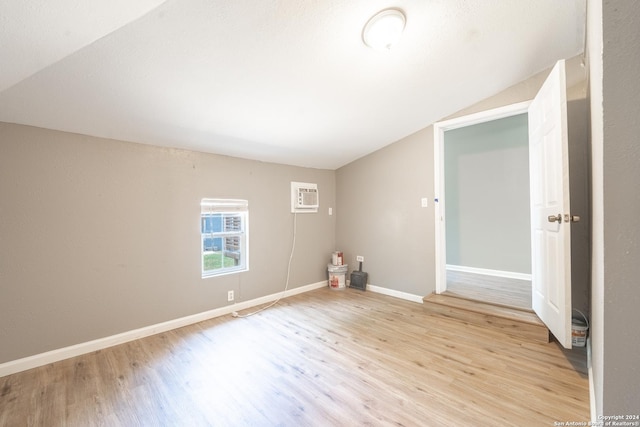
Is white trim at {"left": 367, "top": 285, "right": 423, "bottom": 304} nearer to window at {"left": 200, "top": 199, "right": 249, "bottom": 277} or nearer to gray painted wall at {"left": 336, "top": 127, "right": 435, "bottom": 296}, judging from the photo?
gray painted wall at {"left": 336, "top": 127, "right": 435, "bottom": 296}

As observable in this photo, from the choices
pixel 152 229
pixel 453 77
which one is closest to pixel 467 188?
pixel 453 77

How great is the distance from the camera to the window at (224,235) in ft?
9.91

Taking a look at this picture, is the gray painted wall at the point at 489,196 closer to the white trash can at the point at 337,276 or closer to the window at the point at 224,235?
the white trash can at the point at 337,276

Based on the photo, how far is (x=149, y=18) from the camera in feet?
4.48

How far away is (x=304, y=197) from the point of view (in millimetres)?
3930

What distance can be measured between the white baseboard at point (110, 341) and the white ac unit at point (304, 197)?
1.35 meters

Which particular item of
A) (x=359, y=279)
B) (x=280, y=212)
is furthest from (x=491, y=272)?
(x=280, y=212)

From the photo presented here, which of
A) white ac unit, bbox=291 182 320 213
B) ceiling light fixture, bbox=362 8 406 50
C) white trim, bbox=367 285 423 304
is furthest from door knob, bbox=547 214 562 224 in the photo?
white ac unit, bbox=291 182 320 213

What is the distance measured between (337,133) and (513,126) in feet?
9.17

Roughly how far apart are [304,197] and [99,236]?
94.4 inches

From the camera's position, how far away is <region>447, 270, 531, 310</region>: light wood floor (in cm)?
293

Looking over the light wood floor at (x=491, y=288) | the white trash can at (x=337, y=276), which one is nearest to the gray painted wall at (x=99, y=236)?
the white trash can at (x=337, y=276)
